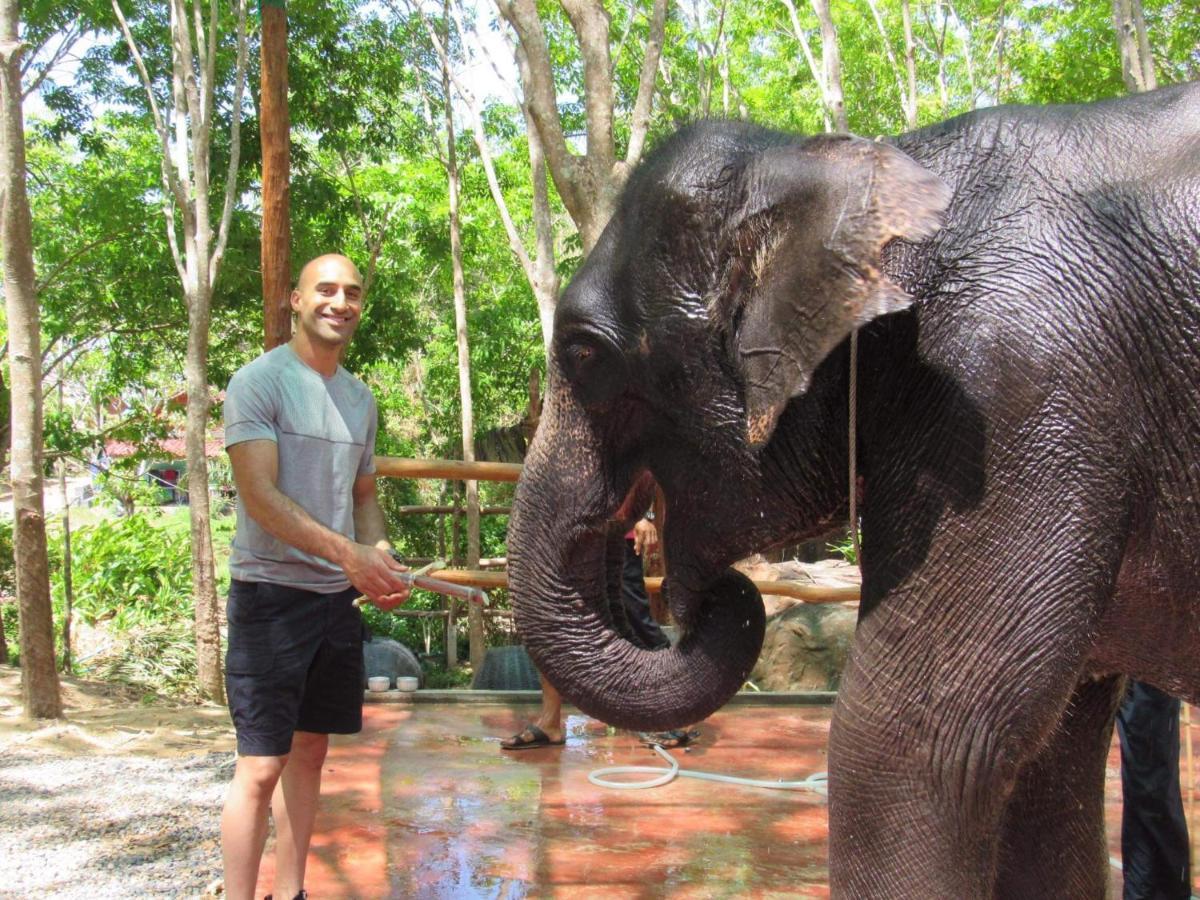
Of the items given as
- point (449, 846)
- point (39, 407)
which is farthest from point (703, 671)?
point (39, 407)

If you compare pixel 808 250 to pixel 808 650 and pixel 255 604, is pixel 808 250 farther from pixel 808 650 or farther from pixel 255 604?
pixel 808 650

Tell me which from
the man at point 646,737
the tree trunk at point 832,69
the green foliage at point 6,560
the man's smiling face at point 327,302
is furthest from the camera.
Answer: the green foliage at point 6,560

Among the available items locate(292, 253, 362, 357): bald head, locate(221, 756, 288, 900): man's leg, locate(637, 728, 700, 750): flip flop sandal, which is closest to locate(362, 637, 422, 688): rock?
locate(637, 728, 700, 750): flip flop sandal

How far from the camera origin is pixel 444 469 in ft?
17.7

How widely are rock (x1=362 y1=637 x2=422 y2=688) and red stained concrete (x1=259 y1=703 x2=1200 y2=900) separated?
2.53 meters

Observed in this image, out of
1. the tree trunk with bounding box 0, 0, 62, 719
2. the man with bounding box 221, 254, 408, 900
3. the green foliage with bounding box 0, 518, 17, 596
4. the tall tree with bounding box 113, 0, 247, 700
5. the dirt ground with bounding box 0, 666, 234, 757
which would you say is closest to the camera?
the man with bounding box 221, 254, 408, 900

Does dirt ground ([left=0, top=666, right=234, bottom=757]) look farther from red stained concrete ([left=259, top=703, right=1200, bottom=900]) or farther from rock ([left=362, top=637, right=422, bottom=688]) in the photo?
red stained concrete ([left=259, top=703, right=1200, bottom=900])

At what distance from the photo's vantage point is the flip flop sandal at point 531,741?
5.28m

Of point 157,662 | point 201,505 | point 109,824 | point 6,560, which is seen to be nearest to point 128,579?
point 6,560

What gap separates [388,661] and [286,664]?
5585 mm

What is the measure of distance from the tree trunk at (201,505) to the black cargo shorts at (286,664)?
266 inches

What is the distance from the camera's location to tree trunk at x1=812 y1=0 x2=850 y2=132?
27.1 ft

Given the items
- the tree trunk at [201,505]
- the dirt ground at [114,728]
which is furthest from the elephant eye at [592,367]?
the tree trunk at [201,505]

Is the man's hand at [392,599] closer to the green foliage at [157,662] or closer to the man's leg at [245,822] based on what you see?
the man's leg at [245,822]
